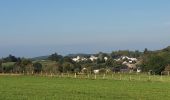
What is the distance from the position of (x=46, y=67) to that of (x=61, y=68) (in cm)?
641

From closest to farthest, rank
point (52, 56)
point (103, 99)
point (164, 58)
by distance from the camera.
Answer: point (103, 99)
point (164, 58)
point (52, 56)

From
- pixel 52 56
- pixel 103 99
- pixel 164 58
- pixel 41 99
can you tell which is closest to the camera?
pixel 41 99

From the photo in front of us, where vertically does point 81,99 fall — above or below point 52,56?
below

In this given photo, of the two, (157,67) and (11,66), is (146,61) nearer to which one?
(157,67)

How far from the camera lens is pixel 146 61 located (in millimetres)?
124562

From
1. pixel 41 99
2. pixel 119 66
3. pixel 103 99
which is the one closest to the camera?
pixel 41 99

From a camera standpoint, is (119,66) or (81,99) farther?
(119,66)

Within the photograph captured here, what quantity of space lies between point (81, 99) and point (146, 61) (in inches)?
3801

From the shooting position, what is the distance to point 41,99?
28234 mm

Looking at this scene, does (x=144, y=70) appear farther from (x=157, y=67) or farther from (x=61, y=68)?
(x=61, y=68)

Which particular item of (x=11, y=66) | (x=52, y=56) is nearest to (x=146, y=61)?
(x=11, y=66)

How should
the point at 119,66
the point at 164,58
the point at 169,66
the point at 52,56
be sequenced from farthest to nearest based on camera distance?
the point at 52,56, the point at 119,66, the point at 164,58, the point at 169,66

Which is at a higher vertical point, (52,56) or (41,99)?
(52,56)

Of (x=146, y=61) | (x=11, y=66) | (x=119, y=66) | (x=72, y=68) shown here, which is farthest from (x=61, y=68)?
(x=119, y=66)
